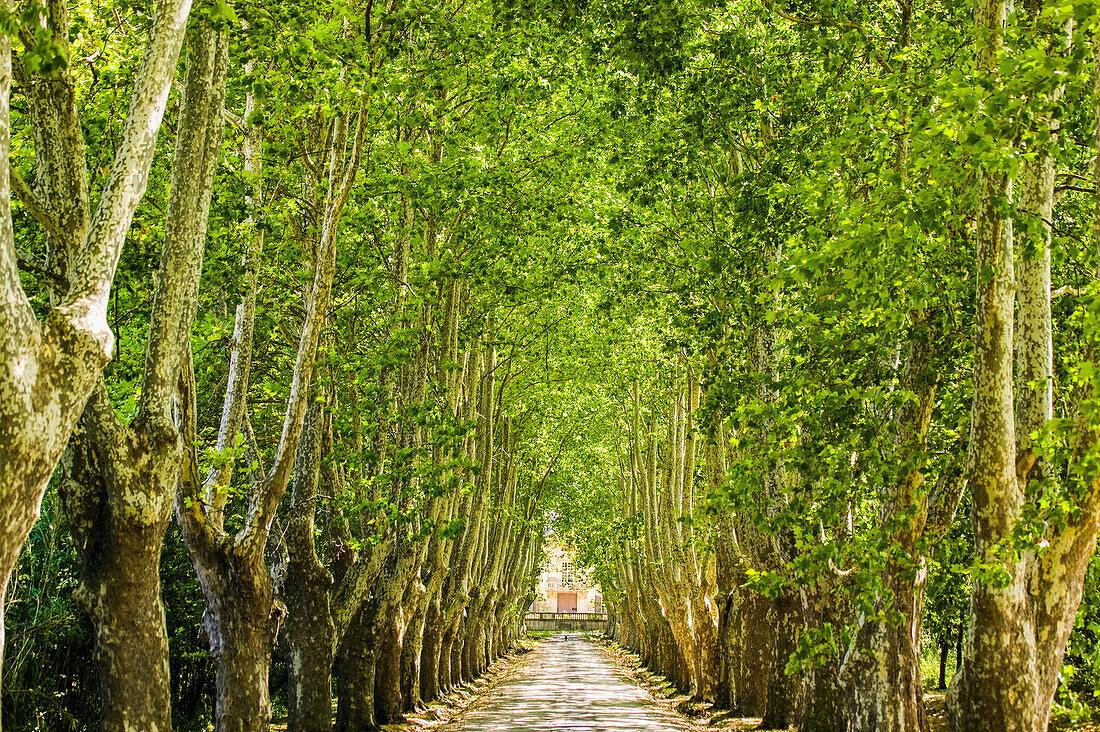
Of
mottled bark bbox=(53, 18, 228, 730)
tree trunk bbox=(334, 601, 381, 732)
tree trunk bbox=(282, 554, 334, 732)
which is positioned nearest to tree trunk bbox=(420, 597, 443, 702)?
tree trunk bbox=(334, 601, 381, 732)

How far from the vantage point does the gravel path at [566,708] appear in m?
19.4

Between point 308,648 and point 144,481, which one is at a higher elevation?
point 144,481

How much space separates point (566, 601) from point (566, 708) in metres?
140

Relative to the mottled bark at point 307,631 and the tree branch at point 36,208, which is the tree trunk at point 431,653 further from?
the tree branch at point 36,208

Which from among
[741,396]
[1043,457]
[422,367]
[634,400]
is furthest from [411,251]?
[1043,457]

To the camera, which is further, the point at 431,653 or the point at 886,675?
the point at 431,653

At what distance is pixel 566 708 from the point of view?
23812 millimetres

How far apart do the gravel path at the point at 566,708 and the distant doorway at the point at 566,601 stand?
123 m

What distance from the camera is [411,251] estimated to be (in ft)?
63.2

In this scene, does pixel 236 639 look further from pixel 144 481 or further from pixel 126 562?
pixel 144 481

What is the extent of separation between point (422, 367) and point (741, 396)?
20.0 ft

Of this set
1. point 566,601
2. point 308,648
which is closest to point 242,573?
point 308,648

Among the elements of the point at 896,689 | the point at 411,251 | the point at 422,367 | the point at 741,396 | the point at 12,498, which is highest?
the point at 411,251

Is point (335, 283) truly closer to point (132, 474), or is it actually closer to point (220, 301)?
point (220, 301)
